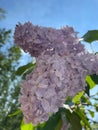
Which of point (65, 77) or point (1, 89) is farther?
point (1, 89)

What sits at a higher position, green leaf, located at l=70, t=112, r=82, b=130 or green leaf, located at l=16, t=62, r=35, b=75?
green leaf, located at l=16, t=62, r=35, b=75

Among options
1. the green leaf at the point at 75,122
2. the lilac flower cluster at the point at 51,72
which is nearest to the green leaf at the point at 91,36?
the lilac flower cluster at the point at 51,72

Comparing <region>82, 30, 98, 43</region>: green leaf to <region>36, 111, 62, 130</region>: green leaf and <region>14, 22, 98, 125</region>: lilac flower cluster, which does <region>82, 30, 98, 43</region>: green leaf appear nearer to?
<region>14, 22, 98, 125</region>: lilac flower cluster

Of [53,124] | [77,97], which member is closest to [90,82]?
[77,97]

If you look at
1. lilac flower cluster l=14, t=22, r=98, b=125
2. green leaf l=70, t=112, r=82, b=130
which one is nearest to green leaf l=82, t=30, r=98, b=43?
lilac flower cluster l=14, t=22, r=98, b=125

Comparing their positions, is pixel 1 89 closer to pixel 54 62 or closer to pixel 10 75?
pixel 10 75

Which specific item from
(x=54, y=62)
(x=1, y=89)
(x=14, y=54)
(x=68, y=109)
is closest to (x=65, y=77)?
(x=54, y=62)
